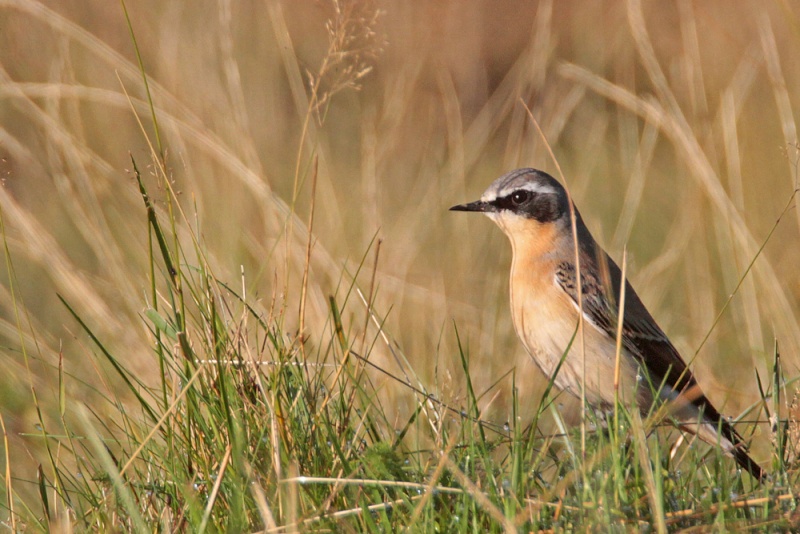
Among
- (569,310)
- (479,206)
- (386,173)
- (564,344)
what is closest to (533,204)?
(479,206)

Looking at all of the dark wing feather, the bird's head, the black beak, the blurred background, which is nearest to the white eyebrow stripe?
the bird's head

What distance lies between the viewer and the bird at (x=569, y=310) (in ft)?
16.9

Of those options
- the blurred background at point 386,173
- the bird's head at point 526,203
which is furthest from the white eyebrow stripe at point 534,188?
the blurred background at point 386,173

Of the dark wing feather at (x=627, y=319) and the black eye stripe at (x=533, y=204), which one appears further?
the black eye stripe at (x=533, y=204)

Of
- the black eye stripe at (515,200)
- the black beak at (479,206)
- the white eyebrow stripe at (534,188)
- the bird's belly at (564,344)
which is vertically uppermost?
the white eyebrow stripe at (534,188)

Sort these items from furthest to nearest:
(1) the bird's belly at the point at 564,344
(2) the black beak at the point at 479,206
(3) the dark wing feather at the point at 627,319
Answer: (2) the black beak at the point at 479,206
(3) the dark wing feather at the point at 627,319
(1) the bird's belly at the point at 564,344

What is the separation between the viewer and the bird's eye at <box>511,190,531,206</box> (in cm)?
575

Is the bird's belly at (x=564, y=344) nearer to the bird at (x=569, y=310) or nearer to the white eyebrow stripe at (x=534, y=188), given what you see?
the bird at (x=569, y=310)

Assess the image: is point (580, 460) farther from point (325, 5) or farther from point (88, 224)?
point (88, 224)

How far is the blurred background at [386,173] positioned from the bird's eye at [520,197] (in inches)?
32.6

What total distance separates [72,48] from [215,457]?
309 inches

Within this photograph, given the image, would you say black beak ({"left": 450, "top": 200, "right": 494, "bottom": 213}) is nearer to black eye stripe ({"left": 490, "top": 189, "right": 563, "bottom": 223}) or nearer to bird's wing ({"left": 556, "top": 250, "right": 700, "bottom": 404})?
black eye stripe ({"left": 490, "top": 189, "right": 563, "bottom": 223})

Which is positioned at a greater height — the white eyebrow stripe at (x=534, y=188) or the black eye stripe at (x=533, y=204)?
the white eyebrow stripe at (x=534, y=188)

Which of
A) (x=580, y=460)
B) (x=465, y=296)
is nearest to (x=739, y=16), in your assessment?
(x=465, y=296)
